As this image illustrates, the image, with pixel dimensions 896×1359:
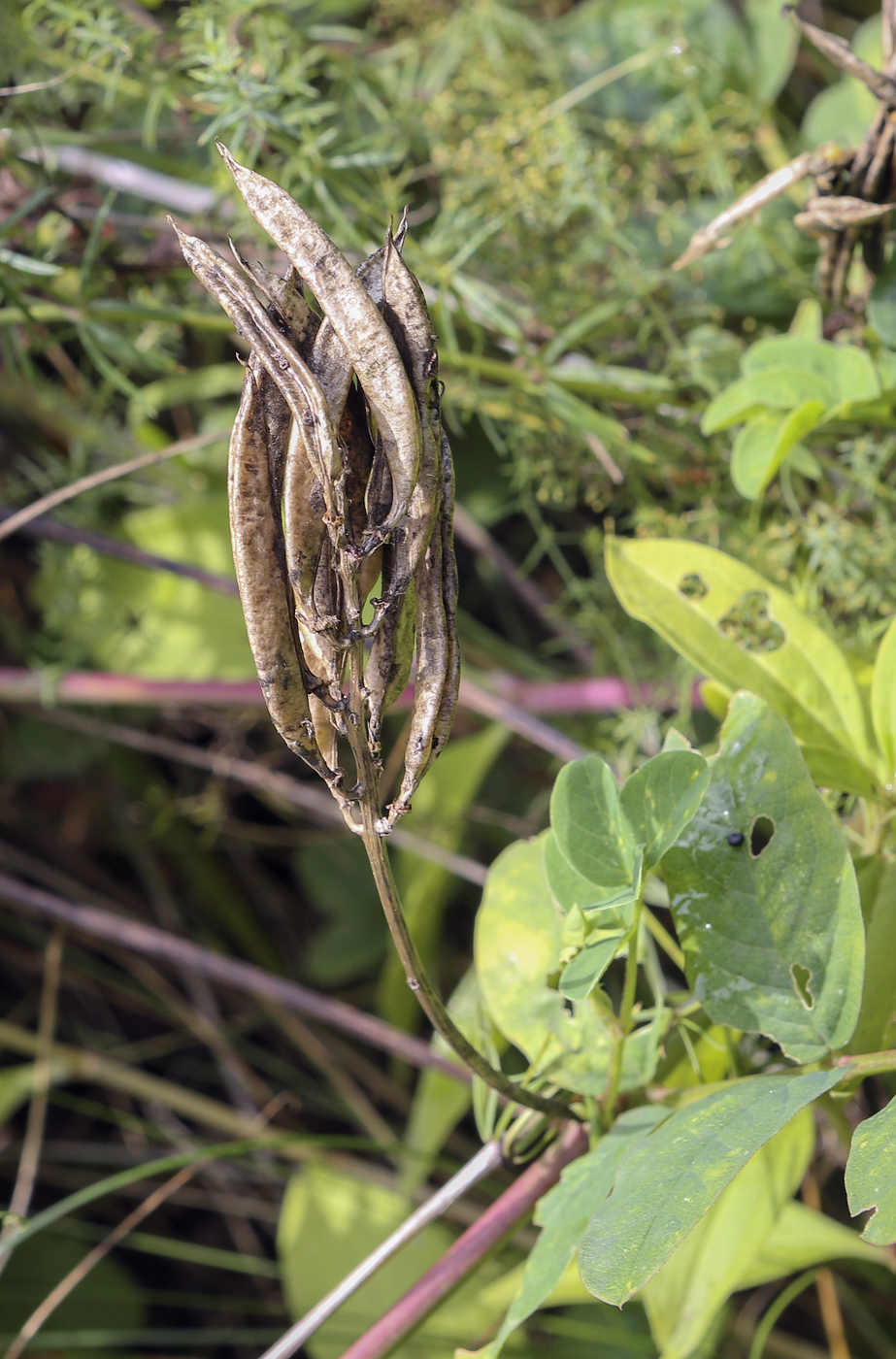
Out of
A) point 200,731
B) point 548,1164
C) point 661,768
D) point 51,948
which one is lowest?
point 51,948

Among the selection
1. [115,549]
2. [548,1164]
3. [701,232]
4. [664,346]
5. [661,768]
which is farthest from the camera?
[115,549]

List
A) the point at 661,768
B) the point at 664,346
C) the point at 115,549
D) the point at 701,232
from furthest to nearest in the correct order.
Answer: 1. the point at 115,549
2. the point at 664,346
3. the point at 701,232
4. the point at 661,768

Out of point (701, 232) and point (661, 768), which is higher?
point (701, 232)

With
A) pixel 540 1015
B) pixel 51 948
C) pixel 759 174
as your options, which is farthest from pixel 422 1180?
pixel 759 174

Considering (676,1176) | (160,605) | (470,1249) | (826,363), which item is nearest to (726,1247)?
(470,1249)

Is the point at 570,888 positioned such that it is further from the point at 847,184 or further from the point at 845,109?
the point at 845,109

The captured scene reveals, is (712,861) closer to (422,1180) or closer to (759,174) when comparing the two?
(422,1180)

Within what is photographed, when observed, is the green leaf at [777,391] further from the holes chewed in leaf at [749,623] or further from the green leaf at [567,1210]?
the green leaf at [567,1210]

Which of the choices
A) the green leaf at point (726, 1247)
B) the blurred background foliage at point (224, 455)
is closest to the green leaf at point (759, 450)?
the blurred background foliage at point (224, 455)
